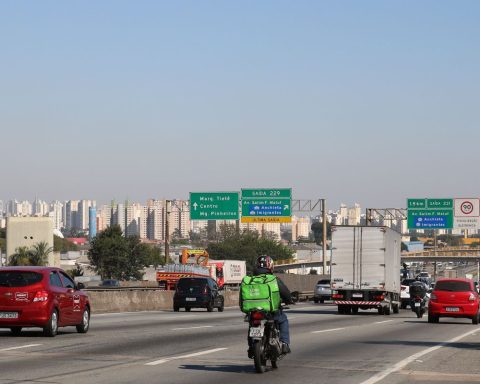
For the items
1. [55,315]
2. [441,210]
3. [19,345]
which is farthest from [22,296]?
[441,210]

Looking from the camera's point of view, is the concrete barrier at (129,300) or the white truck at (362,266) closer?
the concrete barrier at (129,300)

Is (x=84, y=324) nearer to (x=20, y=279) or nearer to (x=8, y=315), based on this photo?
(x=20, y=279)

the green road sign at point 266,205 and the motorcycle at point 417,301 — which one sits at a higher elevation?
the green road sign at point 266,205

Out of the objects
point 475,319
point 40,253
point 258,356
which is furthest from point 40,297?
point 40,253

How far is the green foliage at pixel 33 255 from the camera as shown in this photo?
486ft

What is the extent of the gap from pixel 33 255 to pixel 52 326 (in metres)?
131

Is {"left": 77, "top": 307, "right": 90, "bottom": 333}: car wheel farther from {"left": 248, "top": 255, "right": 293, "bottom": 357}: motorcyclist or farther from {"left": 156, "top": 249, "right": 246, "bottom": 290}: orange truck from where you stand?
{"left": 156, "top": 249, "right": 246, "bottom": 290}: orange truck

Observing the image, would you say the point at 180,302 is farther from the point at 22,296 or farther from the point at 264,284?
the point at 264,284

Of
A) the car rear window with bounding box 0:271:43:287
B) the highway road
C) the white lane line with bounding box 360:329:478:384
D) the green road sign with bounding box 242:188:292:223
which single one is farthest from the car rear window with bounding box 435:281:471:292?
the green road sign with bounding box 242:188:292:223

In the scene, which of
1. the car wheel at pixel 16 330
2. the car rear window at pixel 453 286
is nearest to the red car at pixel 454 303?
the car rear window at pixel 453 286

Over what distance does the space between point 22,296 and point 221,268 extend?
75.6 metres

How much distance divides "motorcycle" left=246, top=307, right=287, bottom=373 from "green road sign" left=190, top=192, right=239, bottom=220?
5803 centimetres

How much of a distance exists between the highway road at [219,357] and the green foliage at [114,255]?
122 meters

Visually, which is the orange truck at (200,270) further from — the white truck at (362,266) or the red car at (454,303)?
the red car at (454,303)
